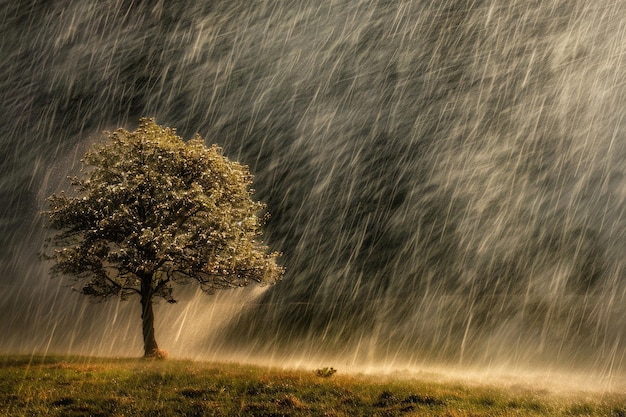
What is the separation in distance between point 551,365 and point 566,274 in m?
41.1

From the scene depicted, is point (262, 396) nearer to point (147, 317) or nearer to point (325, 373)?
point (325, 373)

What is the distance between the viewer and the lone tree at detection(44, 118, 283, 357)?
2309 cm

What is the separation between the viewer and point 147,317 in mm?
24562

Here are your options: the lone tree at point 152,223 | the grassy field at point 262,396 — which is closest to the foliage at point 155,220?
the lone tree at point 152,223

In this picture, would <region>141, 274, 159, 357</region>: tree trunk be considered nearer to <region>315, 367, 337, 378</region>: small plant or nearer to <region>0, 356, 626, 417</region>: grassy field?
<region>0, 356, 626, 417</region>: grassy field

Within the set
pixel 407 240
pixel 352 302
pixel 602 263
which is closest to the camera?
pixel 352 302

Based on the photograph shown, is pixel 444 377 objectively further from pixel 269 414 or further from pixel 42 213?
pixel 42 213

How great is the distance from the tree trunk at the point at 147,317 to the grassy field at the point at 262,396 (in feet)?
21.1

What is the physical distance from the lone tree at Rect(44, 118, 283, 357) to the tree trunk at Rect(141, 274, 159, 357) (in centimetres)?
5

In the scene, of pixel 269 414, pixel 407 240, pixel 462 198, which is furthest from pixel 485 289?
pixel 269 414

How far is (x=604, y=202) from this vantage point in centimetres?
7906

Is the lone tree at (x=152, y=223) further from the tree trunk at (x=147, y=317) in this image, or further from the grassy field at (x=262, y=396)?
the grassy field at (x=262, y=396)

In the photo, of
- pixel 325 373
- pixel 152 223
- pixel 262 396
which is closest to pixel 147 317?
pixel 152 223

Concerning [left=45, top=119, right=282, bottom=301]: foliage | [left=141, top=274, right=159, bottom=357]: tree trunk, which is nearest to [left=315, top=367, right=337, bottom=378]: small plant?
[left=45, top=119, right=282, bottom=301]: foliage
